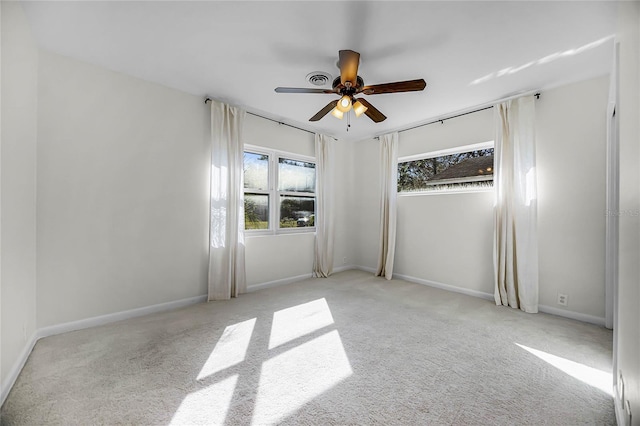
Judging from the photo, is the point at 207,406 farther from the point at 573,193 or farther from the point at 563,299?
the point at 573,193

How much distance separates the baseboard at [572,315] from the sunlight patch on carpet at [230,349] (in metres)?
3.26

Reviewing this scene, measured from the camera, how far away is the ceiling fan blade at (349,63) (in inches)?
78.6

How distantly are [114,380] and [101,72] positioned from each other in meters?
2.78

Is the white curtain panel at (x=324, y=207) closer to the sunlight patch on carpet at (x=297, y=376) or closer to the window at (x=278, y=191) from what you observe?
the window at (x=278, y=191)

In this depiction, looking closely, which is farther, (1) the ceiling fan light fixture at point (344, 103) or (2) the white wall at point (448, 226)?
(2) the white wall at point (448, 226)

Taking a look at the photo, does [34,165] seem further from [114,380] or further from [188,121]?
[114,380]

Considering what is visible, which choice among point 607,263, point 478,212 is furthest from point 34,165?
point 607,263

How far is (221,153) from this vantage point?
10.8ft

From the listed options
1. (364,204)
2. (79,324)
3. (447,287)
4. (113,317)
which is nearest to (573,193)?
(447,287)

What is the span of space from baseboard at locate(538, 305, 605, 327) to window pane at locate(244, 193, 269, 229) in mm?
3663

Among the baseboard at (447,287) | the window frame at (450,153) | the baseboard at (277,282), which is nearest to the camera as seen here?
the baseboard at (447,287)

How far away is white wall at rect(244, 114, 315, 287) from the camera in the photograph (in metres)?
3.70

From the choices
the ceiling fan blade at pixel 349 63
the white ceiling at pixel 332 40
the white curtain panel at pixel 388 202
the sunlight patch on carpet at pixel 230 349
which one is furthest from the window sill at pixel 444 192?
the sunlight patch on carpet at pixel 230 349

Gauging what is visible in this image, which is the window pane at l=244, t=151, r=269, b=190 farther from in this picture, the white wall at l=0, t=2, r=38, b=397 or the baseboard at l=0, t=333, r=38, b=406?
the baseboard at l=0, t=333, r=38, b=406
